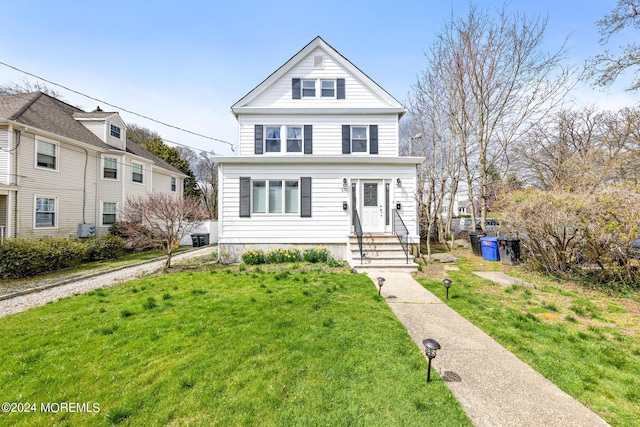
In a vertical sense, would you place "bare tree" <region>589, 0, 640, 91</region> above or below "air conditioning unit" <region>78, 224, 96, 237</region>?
above

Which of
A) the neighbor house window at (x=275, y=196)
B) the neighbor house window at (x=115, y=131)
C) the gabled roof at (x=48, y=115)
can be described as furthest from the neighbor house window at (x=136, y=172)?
the neighbor house window at (x=275, y=196)

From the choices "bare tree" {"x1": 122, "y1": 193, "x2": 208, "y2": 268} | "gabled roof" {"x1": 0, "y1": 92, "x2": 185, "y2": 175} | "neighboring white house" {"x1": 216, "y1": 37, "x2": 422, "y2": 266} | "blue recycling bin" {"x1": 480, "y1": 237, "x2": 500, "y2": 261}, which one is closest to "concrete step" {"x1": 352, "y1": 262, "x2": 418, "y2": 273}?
"neighboring white house" {"x1": 216, "y1": 37, "x2": 422, "y2": 266}

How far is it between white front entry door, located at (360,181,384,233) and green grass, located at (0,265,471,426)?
5222 millimetres

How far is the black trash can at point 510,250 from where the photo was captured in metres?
9.03

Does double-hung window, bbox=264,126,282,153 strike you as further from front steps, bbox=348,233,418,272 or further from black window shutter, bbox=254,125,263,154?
front steps, bbox=348,233,418,272

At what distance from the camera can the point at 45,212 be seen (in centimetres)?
1154

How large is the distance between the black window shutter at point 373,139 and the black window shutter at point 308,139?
2.67 m

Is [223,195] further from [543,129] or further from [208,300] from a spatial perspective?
[543,129]

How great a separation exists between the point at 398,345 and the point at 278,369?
66.7 inches

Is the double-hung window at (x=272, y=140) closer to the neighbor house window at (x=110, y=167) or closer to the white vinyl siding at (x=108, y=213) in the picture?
the neighbor house window at (x=110, y=167)

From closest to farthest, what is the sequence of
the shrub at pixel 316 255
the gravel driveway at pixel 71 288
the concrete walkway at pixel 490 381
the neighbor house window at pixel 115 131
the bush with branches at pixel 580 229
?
1. the concrete walkway at pixel 490 381
2. the bush with branches at pixel 580 229
3. the gravel driveway at pixel 71 288
4. the shrub at pixel 316 255
5. the neighbor house window at pixel 115 131

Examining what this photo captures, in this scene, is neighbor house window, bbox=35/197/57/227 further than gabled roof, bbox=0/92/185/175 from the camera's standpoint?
Yes

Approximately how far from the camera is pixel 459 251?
12.2 metres

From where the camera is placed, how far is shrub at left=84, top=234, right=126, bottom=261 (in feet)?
35.9
